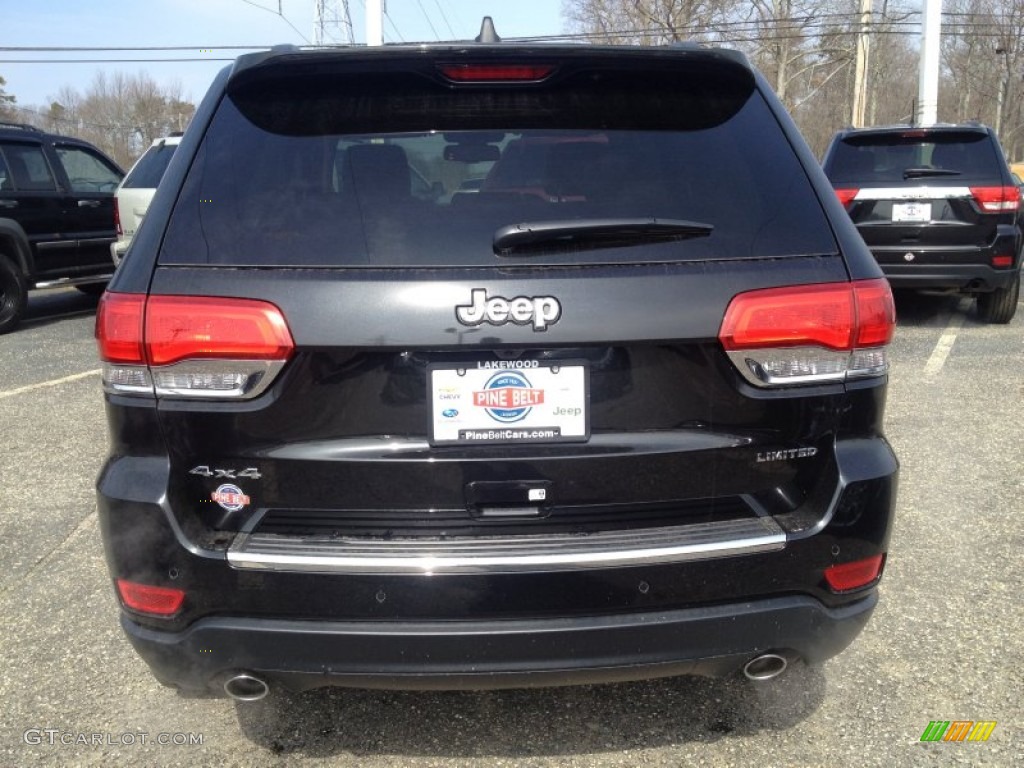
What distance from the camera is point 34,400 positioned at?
21.1 feet

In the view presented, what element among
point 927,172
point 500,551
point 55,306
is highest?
point 927,172

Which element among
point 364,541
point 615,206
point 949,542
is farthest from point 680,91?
point 949,542

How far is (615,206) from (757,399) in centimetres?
54

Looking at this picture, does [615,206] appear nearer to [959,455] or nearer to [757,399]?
[757,399]

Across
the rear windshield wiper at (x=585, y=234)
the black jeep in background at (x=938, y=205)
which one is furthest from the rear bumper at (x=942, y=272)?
the rear windshield wiper at (x=585, y=234)

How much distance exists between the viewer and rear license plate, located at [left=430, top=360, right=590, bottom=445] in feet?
6.34

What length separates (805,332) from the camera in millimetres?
1996

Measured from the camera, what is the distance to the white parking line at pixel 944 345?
687cm

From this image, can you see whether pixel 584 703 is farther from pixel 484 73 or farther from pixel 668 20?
pixel 668 20

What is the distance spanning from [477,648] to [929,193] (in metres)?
7.31

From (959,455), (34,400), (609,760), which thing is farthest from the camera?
(34,400)

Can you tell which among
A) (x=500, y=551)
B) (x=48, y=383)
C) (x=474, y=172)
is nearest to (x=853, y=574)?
(x=500, y=551)

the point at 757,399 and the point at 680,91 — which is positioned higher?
the point at 680,91

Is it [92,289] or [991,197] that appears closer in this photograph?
[991,197]
